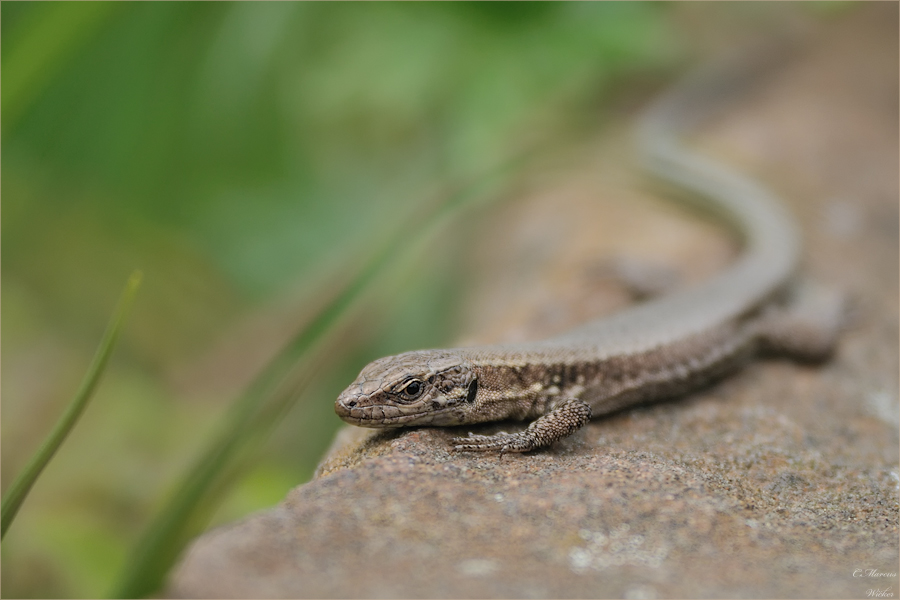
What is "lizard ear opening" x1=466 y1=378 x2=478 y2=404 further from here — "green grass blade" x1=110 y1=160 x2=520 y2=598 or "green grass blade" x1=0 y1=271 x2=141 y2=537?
"green grass blade" x1=0 y1=271 x2=141 y2=537

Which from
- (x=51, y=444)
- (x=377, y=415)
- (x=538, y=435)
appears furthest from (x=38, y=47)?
(x=538, y=435)

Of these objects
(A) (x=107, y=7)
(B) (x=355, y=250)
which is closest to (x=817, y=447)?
(A) (x=107, y=7)

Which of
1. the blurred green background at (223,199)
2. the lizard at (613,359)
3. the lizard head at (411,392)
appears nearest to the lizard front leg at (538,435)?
the lizard at (613,359)

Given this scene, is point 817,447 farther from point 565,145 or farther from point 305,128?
point 305,128

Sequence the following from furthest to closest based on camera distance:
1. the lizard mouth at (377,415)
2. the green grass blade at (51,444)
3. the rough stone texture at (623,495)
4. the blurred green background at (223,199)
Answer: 1. the blurred green background at (223,199)
2. the lizard mouth at (377,415)
3. the green grass blade at (51,444)
4. the rough stone texture at (623,495)

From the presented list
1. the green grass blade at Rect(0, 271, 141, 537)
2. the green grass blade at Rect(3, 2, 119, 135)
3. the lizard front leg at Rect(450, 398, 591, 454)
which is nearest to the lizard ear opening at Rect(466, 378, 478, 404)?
the lizard front leg at Rect(450, 398, 591, 454)

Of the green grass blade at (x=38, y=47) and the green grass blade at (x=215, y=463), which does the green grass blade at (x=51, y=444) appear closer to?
the green grass blade at (x=215, y=463)

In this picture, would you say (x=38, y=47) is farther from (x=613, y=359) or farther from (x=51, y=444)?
(x=613, y=359)
